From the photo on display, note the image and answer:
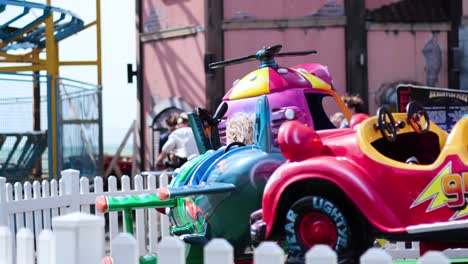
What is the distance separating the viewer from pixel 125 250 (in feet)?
11.0

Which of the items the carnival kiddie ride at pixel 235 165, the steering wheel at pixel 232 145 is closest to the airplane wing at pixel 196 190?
the carnival kiddie ride at pixel 235 165

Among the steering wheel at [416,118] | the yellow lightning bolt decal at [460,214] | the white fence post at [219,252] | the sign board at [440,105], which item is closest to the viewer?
the white fence post at [219,252]

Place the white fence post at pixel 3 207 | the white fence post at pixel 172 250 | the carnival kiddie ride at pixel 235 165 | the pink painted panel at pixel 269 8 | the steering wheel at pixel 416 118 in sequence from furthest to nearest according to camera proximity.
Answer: the pink painted panel at pixel 269 8, the white fence post at pixel 3 207, the carnival kiddie ride at pixel 235 165, the steering wheel at pixel 416 118, the white fence post at pixel 172 250

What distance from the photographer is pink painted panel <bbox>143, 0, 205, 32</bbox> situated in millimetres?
15383

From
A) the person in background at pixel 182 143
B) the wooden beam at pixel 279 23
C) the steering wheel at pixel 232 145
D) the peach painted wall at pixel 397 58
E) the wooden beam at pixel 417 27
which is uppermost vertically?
the wooden beam at pixel 279 23

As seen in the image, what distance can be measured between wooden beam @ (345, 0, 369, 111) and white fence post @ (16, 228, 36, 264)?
37.6ft

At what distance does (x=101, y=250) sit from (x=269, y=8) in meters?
11.8

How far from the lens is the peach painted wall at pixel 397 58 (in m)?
15.0

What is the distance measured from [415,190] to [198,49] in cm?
1108

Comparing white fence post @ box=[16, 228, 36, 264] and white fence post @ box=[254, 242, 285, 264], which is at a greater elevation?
white fence post @ box=[254, 242, 285, 264]

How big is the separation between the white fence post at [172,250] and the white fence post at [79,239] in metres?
0.33

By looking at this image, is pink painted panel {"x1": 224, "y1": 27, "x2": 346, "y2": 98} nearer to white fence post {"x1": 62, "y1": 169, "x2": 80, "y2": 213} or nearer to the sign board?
the sign board

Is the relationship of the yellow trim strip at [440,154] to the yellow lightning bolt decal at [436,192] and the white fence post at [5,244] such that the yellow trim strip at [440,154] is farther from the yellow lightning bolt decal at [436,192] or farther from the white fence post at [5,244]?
the white fence post at [5,244]

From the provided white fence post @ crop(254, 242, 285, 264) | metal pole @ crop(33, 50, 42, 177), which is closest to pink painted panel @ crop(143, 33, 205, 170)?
metal pole @ crop(33, 50, 42, 177)
